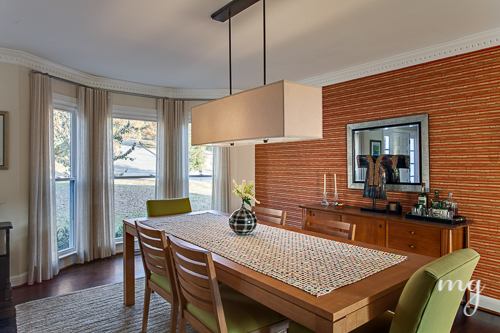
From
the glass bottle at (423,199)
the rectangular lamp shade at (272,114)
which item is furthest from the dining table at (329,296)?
the glass bottle at (423,199)

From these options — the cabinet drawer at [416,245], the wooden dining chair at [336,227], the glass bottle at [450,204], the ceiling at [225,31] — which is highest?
the ceiling at [225,31]

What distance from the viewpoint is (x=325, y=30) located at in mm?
2754

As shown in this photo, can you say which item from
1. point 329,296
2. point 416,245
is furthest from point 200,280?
point 416,245

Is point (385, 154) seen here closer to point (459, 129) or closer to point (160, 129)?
point (459, 129)

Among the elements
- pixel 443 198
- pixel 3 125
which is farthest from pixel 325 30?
pixel 3 125

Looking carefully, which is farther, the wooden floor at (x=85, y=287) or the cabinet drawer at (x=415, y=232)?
the cabinet drawer at (x=415, y=232)

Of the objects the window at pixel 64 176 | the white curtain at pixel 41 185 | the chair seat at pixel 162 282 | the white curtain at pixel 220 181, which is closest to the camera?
the chair seat at pixel 162 282

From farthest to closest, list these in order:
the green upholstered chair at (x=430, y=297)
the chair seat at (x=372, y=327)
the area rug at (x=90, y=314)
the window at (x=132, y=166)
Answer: the window at (x=132, y=166), the area rug at (x=90, y=314), the chair seat at (x=372, y=327), the green upholstered chair at (x=430, y=297)

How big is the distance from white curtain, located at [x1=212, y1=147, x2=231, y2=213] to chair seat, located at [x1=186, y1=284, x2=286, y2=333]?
3282mm

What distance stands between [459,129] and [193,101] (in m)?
3.68

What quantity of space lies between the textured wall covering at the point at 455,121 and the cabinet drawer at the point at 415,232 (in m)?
0.48

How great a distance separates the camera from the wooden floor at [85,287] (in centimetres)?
257

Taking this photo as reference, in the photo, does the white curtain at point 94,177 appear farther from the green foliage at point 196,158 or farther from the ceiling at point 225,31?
the green foliage at point 196,158

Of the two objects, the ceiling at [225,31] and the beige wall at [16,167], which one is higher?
the ceiling at [225,31]
